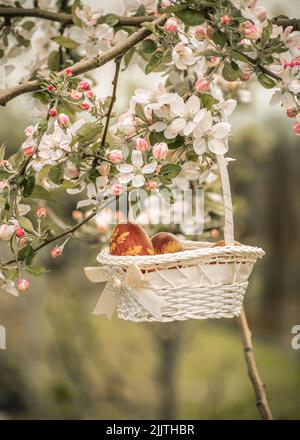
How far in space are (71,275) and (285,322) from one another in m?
2.38

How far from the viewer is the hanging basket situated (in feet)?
2.79

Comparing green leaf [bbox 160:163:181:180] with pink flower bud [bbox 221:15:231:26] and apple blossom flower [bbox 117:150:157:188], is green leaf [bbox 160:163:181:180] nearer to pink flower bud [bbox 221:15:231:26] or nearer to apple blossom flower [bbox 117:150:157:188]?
apple blossom flower [bbox 117:150:157:188]

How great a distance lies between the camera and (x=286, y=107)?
3.04ft

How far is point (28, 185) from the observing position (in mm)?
914

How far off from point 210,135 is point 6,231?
0.32m

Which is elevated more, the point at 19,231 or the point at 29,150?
the point at 29,150

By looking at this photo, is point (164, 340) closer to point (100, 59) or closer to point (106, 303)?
point (106, 303)

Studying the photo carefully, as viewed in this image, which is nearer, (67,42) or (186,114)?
(186,114)

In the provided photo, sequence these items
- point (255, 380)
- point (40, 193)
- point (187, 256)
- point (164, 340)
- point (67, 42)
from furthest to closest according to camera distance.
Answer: point (164, 340) → point (255, 380) → point (67, 42) → point (40, 193) → point (187, 256)

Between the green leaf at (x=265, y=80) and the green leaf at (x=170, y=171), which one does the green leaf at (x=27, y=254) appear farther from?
the green leaf at (x=265, y=80)

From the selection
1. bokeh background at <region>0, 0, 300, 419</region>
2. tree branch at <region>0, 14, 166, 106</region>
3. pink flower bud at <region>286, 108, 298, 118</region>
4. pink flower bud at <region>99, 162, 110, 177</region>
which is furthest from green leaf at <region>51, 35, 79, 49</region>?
bokeh background at <region>0, 0, 300, 419</region>

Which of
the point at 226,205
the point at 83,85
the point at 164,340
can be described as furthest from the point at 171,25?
the point at 164,340

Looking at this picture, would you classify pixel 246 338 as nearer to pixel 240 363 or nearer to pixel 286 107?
pixel 286 107

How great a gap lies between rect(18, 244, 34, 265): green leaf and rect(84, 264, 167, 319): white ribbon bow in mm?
89
